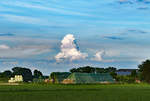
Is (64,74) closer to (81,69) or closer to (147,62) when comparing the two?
(147,62)

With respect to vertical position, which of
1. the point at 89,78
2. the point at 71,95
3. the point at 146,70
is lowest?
the point at 71,95

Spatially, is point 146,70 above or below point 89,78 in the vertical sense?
above

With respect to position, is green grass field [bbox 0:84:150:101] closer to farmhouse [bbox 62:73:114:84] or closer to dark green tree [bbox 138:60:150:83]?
farmhouse [bbox 62:73:114:84]

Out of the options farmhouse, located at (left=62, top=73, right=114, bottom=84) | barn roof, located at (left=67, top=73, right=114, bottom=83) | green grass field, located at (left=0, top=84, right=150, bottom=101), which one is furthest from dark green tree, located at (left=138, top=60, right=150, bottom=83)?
green grass field, located at (left=0, top=84, right=150, bottom=101)

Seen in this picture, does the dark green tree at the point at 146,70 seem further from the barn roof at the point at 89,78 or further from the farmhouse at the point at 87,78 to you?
the barn roof at the point at 89,78

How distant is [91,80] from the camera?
127938mm

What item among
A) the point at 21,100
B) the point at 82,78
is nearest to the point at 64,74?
the point at 82,78

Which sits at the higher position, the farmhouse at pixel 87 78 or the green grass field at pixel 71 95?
the farmhouse at pixel 87 78

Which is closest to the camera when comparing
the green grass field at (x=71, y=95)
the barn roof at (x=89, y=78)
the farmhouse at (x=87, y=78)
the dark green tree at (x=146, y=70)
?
the green grass field at (x=71, y=95)

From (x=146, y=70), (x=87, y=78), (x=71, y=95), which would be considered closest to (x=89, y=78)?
(x=87, y=78)

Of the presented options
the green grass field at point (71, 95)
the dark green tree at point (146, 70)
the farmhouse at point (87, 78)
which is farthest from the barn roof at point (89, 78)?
the green grass field at point (71, 95)

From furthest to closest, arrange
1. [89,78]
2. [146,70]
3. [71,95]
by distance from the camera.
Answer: [146,70]
[89,78]
[71,95]

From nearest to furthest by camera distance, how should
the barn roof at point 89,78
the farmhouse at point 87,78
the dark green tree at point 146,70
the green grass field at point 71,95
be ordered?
the green grass field at point 71,95, the farmhouse at point 87,78, the barn roof at point 89,78, the dark green tree at point 146,70

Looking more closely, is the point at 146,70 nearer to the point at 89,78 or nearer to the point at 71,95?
the point at 89,78
